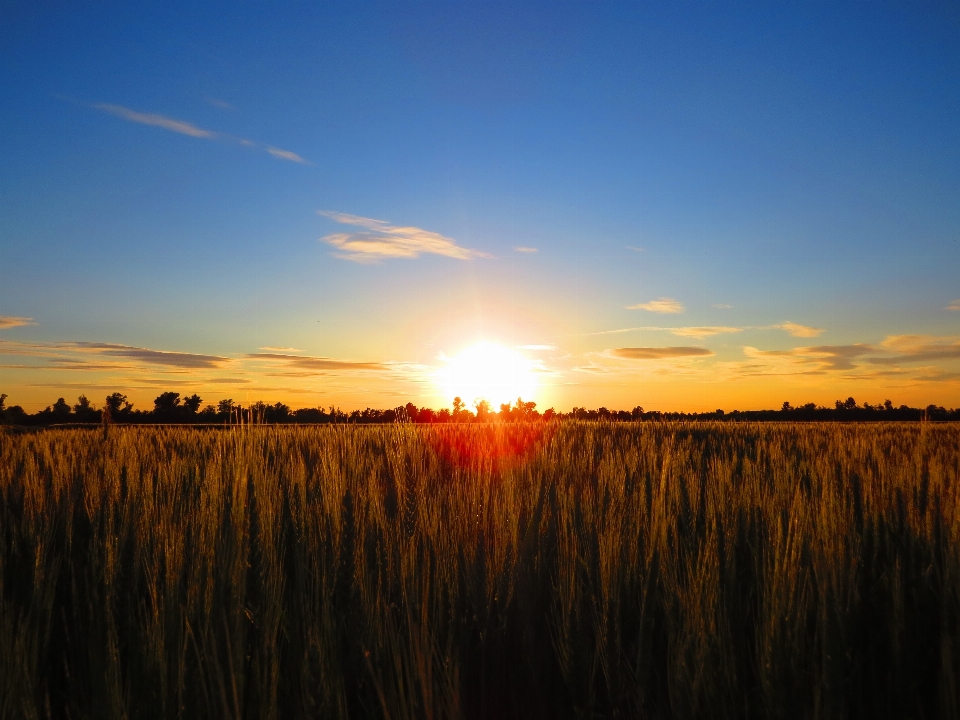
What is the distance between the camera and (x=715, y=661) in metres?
1.55

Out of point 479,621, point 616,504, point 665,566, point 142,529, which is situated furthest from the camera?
point 616,504

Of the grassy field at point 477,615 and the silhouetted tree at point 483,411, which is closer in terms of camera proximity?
the grassy field at point 477,615

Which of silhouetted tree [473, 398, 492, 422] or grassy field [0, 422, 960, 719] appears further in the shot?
silhouetted tree [473, 398, 492, 422]

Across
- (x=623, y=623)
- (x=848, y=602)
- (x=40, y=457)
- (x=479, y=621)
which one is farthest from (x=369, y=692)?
(x=40, y=457)

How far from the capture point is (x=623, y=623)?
1.99 m

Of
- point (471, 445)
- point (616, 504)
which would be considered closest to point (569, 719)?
point (616, 504)

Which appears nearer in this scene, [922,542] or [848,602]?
[848,602]

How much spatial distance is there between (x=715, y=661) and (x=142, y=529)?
2.04 meters

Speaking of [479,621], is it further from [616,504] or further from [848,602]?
[616,504]

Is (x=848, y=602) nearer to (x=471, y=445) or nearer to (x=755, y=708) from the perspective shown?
(x=755, y=708)

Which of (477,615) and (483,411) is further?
(483,411)

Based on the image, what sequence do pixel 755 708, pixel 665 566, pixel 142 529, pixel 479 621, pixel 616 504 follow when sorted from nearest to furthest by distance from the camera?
pixel 755 708
pixel 479 621
pixel 665 566
pixel 142 529
pixel 616 504

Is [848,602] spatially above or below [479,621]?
above

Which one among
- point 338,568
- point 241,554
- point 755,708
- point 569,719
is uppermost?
point 241,554
